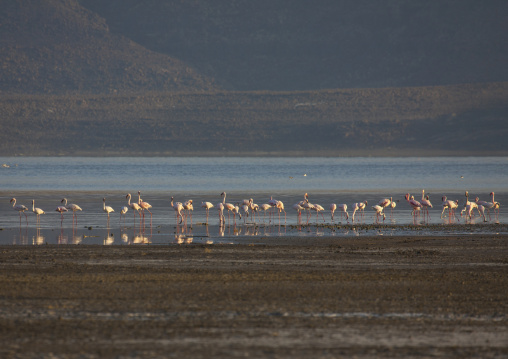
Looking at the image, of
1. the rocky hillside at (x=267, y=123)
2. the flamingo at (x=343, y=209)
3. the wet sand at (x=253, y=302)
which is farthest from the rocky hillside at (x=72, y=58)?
the wet sand at (x=253, y=302)

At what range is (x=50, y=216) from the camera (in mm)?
26828

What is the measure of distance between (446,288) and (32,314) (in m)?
5.23

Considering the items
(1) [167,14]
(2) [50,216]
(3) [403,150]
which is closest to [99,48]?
(1) [167,14]

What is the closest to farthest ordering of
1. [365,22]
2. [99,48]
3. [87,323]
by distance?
[87,323]
[99,48]
[365,22]

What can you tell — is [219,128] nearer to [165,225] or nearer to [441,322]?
[165,225]

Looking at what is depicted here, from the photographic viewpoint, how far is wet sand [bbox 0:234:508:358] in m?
9.47

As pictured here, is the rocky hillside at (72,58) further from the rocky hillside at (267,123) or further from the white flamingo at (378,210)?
the white flamingo at (378,210)

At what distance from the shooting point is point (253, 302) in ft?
38.8

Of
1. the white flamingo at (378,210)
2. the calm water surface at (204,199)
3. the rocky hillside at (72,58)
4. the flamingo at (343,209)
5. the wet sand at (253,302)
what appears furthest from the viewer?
the rocky hillside at (72,58)

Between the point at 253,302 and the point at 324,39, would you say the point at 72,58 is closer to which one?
the point at 324,39

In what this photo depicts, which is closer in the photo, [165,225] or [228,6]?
[165,225]

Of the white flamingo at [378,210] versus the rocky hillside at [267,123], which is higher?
the rocky hillside at [267,123]

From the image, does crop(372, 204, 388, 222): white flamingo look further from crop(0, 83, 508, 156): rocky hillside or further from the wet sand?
crop(0, 83, 508, 156): rocky hillside

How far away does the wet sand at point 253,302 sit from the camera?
9.47 metres
